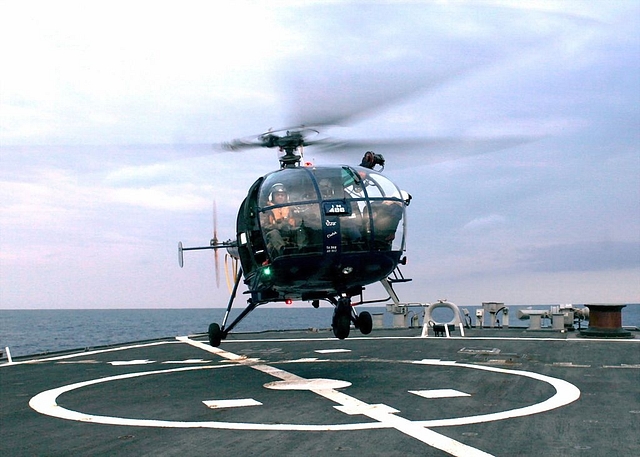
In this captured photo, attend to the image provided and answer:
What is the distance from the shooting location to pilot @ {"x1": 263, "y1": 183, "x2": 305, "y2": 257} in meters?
15.7

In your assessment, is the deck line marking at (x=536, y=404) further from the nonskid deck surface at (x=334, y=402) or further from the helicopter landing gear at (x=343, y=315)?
the helicopter landing gear at (x=343, y=315)

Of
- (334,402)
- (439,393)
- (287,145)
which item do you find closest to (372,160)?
(287,145)

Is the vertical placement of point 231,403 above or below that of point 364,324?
below

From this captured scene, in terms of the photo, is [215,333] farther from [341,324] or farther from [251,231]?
[341,324]

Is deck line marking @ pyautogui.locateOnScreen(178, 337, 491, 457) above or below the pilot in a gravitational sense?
below

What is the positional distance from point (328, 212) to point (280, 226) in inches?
51.7

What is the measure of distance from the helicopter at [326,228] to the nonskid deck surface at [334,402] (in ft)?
9.01

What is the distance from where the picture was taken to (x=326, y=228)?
15430 mm

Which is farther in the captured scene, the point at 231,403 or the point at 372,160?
the point at 372,160

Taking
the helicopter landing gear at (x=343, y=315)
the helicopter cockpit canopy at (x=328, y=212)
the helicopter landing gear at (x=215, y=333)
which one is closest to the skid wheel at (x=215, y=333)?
the helicopter landing gear at (x=215, y=333)

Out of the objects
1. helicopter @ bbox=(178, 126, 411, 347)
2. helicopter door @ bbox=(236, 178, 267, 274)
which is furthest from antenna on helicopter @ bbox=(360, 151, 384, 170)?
helicopter door @ bbox=(236, 178, 267, 274)

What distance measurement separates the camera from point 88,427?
41.0ft

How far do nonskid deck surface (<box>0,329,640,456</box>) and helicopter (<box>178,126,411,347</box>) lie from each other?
2.75 meters

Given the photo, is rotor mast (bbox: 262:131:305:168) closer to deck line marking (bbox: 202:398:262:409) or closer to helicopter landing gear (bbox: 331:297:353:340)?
helicopter landing gear (bbox: 331:297:353:340)
